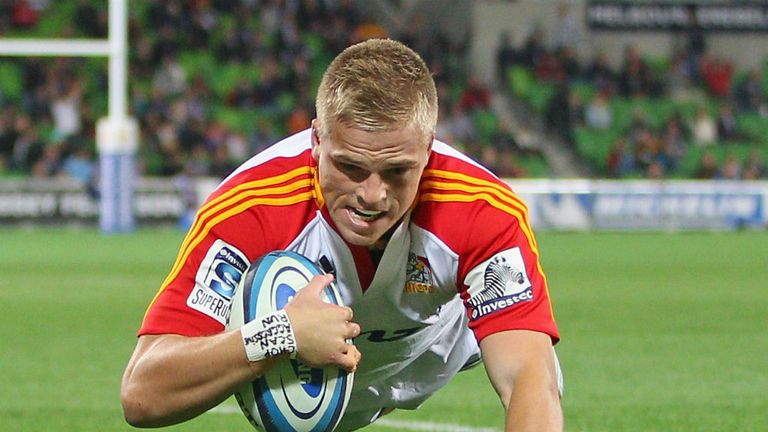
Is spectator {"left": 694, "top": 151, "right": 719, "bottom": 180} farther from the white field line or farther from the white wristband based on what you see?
the white wristband

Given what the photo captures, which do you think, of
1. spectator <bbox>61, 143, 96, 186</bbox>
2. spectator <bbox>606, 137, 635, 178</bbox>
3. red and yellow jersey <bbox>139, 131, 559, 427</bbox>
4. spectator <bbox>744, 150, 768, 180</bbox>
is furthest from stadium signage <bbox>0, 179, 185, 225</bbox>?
red and yellow jersey <bbox>139, 131, 559, 427</bbox>

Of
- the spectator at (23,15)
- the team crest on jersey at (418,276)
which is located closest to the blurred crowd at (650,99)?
the spectator at (23,15)

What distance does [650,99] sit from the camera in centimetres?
2573

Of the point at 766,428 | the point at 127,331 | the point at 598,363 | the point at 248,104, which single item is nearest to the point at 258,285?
the point at 766,428

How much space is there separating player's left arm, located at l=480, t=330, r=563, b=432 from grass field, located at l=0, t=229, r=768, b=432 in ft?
6.03

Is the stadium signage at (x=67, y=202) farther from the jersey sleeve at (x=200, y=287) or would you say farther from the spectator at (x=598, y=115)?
the jersey sleeve at (x=200, y=287)

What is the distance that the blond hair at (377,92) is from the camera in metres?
3.34

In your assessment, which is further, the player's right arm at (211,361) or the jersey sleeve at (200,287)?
the jersey sleeve at (200,287)

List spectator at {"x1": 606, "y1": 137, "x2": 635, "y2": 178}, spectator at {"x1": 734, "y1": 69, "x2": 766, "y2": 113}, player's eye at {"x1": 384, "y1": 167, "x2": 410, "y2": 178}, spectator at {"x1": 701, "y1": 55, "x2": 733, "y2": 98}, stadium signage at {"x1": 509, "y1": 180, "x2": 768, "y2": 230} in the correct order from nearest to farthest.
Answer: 1. player's eye at {"x1": 384, "y1": 167, "x2": 410, "y2": 178}
2. stadium signage at {"x1": 509, "y1": 180, "x2": 768, "y2": 230}
3. spectator at {"x1": 606, "y1": 137, "x2": 635, "y2": 178}
4. spectator at {"x1": 734, "y1": 69, "x2": 766, "y2": 113}
5. spectator at {"x1": 701, "y1": 55, "x2": 733, "y2": 98}

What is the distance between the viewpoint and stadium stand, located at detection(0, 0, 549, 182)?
68.3 feet

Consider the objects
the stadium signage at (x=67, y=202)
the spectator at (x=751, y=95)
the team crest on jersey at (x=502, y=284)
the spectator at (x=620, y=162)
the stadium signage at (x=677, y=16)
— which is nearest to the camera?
the team crest on jersey at (x=502, y=284)

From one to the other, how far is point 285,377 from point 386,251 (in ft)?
1.55

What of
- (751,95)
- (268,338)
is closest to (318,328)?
(268,338)

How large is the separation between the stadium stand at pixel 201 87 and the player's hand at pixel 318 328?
55.2 ft
